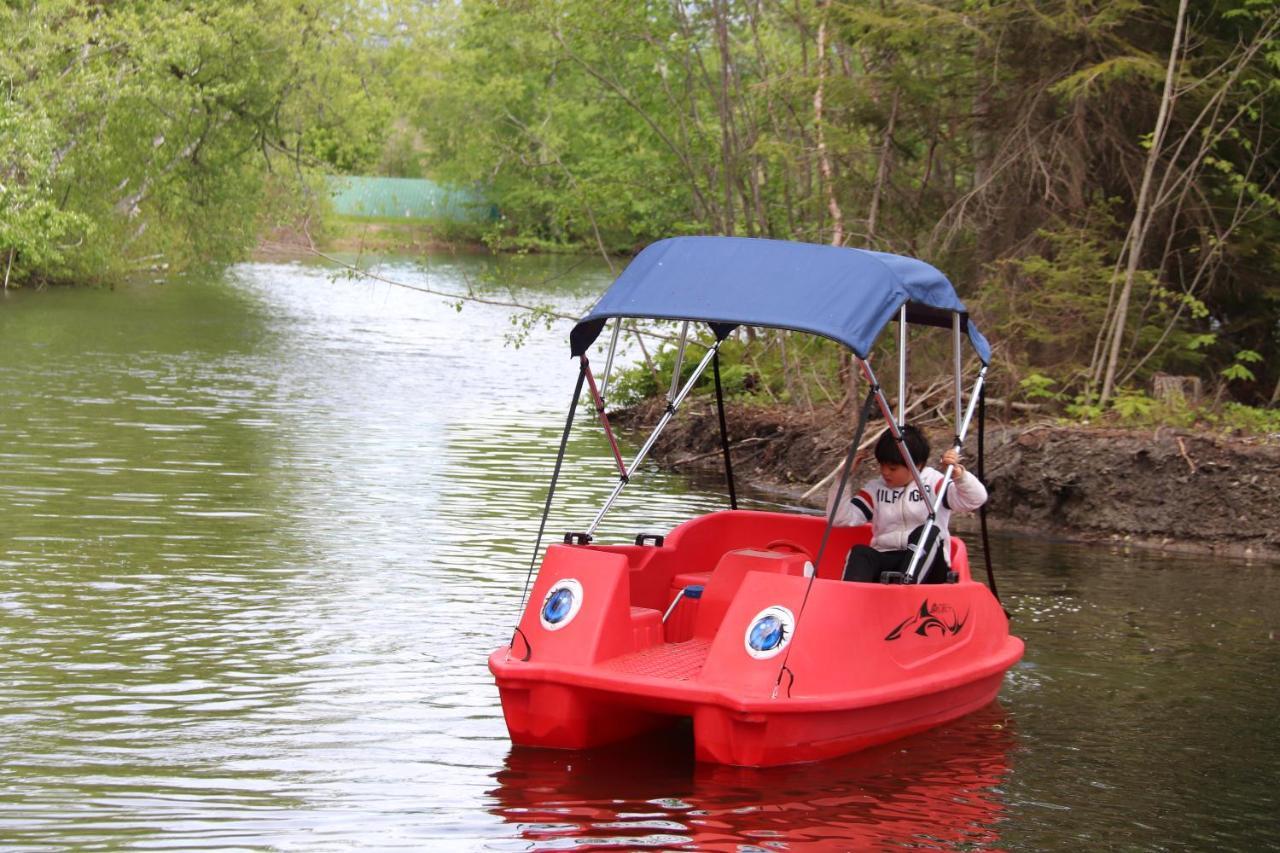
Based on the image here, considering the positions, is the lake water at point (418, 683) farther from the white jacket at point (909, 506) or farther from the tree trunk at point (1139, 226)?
the tree trunk at point (1139, 226)

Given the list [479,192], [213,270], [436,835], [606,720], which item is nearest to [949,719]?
[606,720]

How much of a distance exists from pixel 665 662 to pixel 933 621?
1.30 m

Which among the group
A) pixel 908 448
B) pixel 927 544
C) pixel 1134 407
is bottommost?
pixel 927 544

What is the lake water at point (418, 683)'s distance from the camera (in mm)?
6941

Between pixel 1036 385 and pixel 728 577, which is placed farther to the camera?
pixel 1036 385

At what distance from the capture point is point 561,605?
7.97m

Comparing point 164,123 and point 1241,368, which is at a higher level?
point 164,123

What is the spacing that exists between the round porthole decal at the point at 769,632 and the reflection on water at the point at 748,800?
53cm

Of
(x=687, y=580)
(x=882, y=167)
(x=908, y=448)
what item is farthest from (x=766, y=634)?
(x=882, y=167)

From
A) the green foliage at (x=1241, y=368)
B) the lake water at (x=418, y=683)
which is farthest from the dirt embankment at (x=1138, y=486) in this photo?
the green foliage at (x=1241, y=368)

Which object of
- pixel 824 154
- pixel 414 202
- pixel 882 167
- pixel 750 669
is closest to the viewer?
pixel 750 669

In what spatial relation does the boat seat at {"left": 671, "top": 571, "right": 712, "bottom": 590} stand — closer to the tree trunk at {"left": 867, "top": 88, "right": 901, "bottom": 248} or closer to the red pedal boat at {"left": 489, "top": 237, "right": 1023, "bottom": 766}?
the red pedal boat at {"left": 489, "top": 237, "right": 1023, "bottom": 766}

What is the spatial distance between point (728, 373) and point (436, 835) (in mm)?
13855

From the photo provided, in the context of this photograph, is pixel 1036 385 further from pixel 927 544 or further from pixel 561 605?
pixel 561 605
